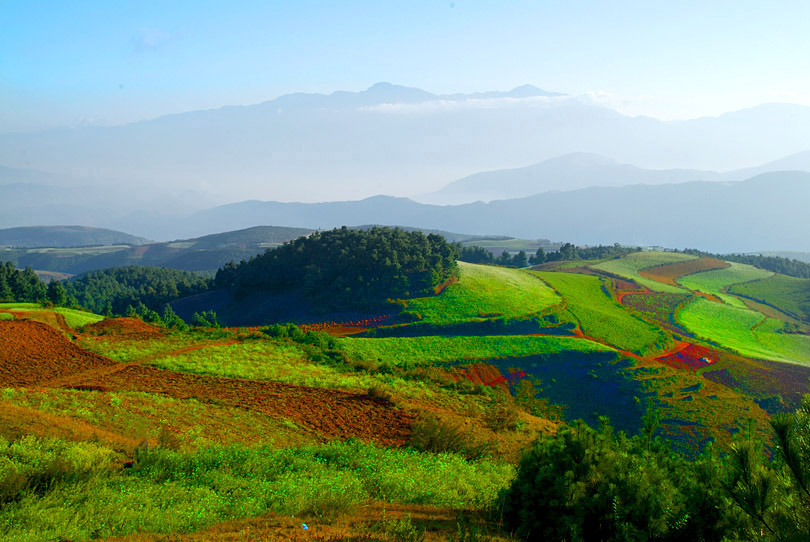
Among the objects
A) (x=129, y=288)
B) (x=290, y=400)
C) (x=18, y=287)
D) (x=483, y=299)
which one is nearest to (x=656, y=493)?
(x=290, y=400)

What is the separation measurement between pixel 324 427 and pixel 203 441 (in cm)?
609

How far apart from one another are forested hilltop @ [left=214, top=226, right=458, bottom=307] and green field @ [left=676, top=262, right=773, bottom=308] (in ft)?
151

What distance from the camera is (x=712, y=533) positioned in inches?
320

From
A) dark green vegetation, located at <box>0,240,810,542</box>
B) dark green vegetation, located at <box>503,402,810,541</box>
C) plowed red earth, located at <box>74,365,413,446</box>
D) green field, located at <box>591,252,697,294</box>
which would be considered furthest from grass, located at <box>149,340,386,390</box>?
green field, located at <box>591,252,697,294</box>

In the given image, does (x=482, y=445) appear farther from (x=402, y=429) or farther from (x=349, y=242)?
(x=349, y=242)

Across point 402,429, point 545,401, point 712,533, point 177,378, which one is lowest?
point 545,401

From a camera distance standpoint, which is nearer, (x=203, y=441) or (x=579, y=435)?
(x=579, y=435)

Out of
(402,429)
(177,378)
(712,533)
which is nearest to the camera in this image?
(712,533)

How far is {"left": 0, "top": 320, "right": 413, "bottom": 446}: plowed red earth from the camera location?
21.8 metres

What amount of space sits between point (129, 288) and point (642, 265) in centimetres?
14616

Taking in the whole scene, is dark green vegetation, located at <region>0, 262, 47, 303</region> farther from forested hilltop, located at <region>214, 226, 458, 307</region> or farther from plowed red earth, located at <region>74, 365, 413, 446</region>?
plowed red earth, located at <region>74, 365, 413, 446</region>

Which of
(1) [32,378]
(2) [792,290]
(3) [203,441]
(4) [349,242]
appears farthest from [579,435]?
(2) [792,290]

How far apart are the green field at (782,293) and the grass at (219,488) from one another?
8183 centimetres

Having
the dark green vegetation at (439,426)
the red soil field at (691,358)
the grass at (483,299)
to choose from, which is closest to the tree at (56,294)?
the dark green vegetation at (439,426)
